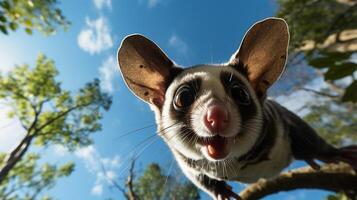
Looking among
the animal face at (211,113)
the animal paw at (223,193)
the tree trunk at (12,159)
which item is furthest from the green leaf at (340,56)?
the tree trunk at (12,159)

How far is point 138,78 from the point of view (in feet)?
6.89

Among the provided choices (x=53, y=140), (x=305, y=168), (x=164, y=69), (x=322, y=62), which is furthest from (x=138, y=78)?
(x=53, y=140)

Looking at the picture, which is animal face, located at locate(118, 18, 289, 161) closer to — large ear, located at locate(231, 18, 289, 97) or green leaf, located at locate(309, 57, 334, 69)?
large ear, located at locate(231, 18, 289, 97)

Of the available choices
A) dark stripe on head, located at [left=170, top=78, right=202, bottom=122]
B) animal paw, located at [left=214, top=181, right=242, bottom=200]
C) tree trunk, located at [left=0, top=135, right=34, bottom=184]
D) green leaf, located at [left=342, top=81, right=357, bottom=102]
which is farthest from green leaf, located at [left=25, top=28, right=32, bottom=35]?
green leaf, located at [left=342, top=81, right=357, bottom=102]

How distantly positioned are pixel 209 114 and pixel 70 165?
55.9 feet

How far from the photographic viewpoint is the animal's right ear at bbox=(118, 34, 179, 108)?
75.9 inches

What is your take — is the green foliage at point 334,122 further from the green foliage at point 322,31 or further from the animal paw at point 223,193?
the animal paw at point 223,193

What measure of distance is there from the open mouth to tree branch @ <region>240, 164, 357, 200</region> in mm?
1663

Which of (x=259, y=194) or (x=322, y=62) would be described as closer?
(x=322, y=62)

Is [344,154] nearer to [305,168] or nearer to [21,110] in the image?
[305,168]

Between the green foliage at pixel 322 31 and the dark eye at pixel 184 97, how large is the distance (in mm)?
620

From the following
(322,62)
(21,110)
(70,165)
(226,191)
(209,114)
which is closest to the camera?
(322,62)

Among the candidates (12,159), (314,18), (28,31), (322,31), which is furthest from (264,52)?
(314,18)

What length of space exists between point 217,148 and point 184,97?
341 mm
